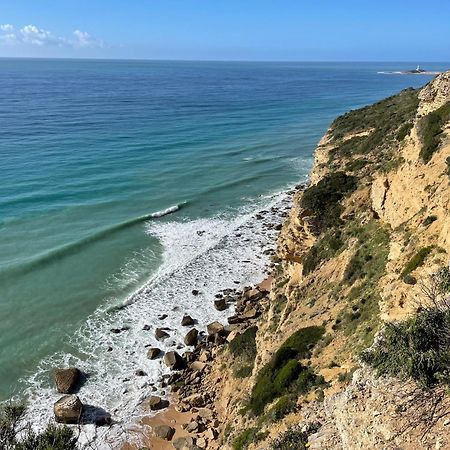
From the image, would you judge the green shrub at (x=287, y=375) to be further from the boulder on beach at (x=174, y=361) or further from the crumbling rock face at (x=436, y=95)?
the crumbling rock face at (x=436, y=95)

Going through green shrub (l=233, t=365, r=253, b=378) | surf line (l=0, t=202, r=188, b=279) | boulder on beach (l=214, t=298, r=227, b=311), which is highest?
surf line (l=0, t=202, r=188, b=279)

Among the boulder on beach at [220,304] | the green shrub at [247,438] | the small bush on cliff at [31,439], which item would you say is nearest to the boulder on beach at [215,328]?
the boulder on beach at [220,304]

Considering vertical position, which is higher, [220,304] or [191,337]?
[220,304]

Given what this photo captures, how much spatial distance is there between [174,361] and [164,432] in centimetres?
472

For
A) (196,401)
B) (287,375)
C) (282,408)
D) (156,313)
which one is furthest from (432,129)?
(156,313)

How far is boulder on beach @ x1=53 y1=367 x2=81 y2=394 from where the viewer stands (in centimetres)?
2431

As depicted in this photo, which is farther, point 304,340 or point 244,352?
point 244,352

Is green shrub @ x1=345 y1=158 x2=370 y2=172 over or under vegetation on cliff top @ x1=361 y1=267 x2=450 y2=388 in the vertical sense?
over

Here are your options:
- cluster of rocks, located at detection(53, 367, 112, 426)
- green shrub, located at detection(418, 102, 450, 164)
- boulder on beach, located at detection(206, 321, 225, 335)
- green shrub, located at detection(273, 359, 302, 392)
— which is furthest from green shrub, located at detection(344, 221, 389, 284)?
cluster of rocks, located at detection(53, 367, 112, 426)

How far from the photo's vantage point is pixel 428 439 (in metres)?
8.29

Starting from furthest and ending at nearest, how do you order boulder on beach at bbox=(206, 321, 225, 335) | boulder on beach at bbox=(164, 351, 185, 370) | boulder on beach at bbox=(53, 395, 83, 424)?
boulder on beach at bbox=(206, 321, 225, 335) < boulder on beach at bbox=(164, 351, 185, 370) < boulder on beach at bbox=(53, 395, 83, 424)

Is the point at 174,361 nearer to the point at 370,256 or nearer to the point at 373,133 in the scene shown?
the point at 370,256

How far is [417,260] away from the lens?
49.2ft

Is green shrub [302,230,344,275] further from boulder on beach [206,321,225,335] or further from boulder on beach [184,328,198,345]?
boulder on beach [184,328,198,345]
